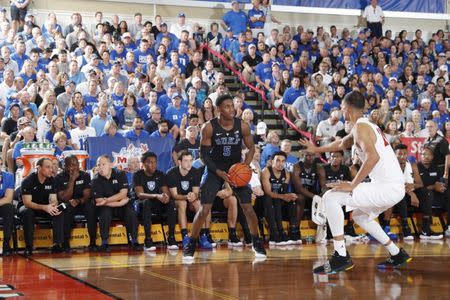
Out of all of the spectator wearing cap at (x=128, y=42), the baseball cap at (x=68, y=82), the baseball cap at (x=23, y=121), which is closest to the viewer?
the baseball cap at (x=23, y=121)

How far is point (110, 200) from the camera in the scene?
1251 cm

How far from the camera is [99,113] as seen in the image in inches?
606

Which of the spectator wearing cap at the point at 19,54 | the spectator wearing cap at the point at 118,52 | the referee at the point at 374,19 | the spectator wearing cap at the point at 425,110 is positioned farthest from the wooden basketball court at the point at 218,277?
the referee at the point at 374,19

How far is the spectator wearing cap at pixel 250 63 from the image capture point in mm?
20250

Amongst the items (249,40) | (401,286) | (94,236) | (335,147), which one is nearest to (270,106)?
(249,40)

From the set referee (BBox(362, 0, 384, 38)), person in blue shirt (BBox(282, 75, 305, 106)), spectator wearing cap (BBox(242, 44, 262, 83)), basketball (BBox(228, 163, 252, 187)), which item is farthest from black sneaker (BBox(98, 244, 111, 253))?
referee (BBox(362, 0, 384, 38))

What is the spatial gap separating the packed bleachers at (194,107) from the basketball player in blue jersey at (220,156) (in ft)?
7.42

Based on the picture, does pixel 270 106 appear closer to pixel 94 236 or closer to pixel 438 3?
pixel 94 236

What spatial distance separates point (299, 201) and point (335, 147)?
4551 mm

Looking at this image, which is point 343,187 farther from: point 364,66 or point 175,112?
point 364,66

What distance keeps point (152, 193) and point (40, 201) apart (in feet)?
6.39

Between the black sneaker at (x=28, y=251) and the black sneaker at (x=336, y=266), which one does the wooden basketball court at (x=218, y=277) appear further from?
the black sneaker at (x=28, y=251)

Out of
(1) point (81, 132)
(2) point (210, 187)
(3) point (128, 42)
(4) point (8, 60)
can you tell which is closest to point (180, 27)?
(3) point (128, 42)

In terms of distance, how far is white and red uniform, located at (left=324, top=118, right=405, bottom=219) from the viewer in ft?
29.4
